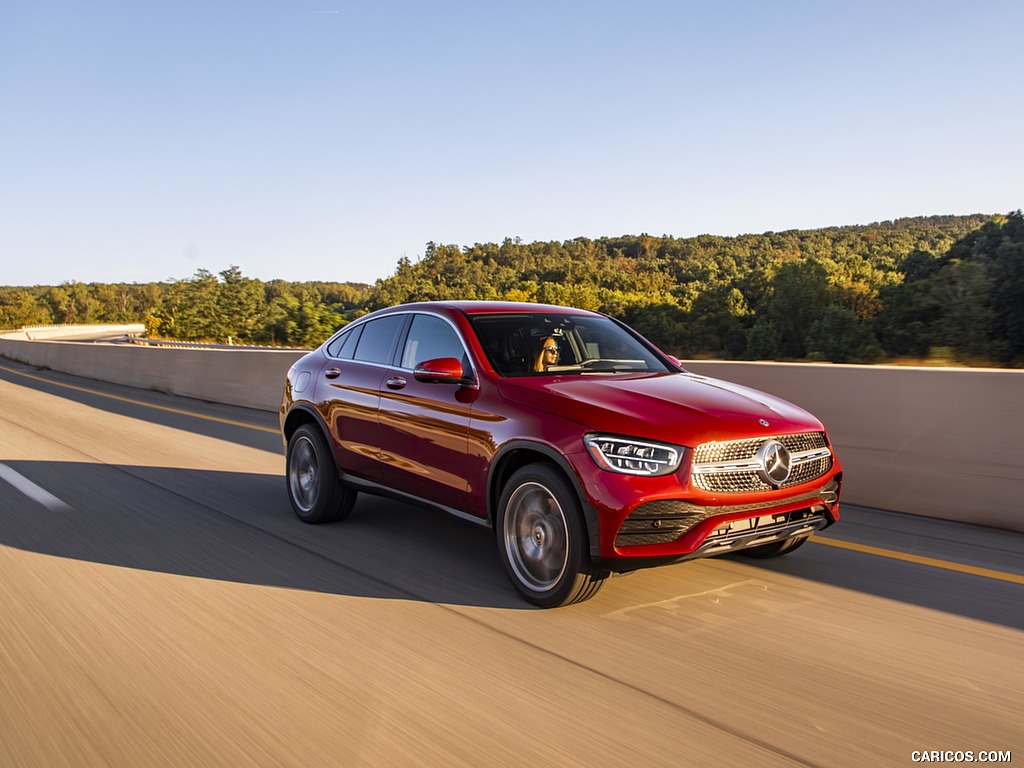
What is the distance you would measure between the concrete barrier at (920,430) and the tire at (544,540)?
344 centimetres

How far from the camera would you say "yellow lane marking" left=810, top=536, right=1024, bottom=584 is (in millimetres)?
5082

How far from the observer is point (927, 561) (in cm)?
540

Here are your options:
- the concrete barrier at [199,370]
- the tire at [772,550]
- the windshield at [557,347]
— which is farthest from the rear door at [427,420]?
the concrete barrier at [199,370]

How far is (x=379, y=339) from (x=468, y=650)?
290 cm

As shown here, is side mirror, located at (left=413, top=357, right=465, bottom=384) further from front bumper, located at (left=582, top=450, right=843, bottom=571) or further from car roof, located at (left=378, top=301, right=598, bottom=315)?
front bumper, located at (left=582, top=450, right=843, bottom=571)

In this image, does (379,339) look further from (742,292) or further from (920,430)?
(742,292)

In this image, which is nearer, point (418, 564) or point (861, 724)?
point (861, 724)

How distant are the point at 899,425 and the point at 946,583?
6.92ft

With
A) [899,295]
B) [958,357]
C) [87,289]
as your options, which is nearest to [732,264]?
[899,295]

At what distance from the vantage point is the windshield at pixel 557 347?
5.32 meters

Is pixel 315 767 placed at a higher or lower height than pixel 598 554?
lower

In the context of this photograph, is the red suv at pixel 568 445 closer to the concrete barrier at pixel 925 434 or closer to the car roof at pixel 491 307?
the car roof at pixel 491 307

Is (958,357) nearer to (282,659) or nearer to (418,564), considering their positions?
(418,564)

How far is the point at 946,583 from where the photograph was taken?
16.3ft
